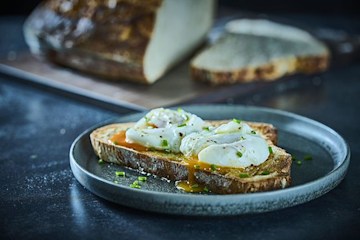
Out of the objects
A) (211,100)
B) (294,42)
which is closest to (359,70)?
(294,42)

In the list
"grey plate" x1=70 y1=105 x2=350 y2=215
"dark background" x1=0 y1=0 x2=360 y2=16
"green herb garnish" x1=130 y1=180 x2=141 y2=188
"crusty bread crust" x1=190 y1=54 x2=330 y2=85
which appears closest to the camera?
"grey plate" x1=70 y1=105 x2=350 y2=215

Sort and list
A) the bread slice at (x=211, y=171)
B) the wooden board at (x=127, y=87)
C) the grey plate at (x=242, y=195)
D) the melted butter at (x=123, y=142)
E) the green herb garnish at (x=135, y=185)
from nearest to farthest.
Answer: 1. the grey plate at (x=242, y=195)
2. the bread slice at (x=211, y=171)
3. the green herb garnish at (x=135, y=185)
4. the melted butter at (x=123, y=142)
5. the wooden board at (x=127, y=87)

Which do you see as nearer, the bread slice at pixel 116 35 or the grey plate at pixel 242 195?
the grey plate at pixel 242 195

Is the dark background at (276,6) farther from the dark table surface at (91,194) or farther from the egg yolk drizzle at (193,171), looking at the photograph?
the egg yolk drizzle at (193,171)

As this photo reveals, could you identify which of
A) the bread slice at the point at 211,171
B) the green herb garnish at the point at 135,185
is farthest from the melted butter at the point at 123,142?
the green herb garnish at the point at 135,185

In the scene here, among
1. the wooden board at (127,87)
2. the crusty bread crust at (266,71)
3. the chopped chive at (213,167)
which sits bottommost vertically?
the wooden board at (127,87)

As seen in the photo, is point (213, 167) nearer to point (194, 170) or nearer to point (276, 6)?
point (194, 170)

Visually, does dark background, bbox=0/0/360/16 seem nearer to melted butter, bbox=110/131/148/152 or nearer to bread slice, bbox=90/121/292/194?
bread slice, bbox=90/121/292/194

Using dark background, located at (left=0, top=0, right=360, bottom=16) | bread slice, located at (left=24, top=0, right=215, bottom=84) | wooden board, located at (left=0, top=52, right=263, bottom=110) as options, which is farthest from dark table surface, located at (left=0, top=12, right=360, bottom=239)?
dark background, located at (left=0, top=0, right=360, bottom=16)
